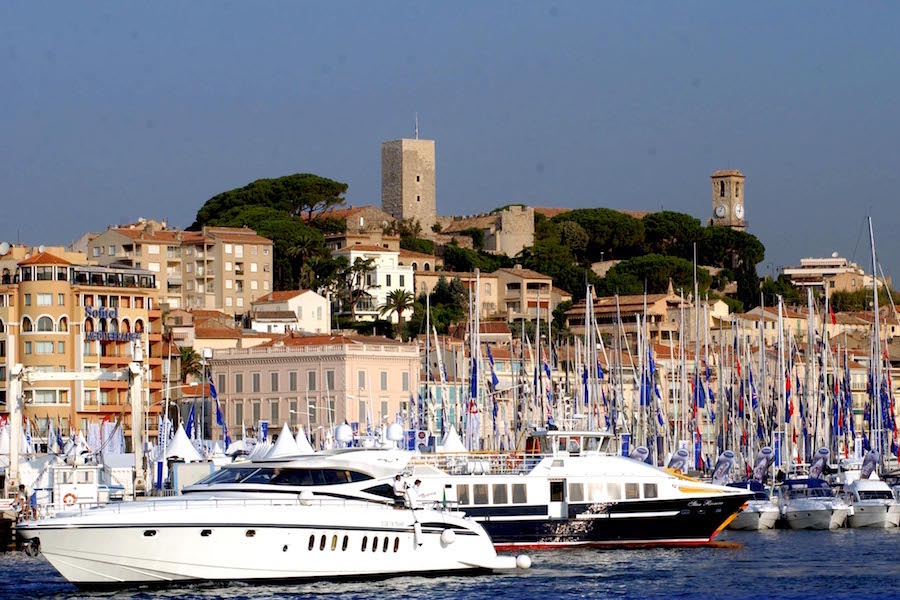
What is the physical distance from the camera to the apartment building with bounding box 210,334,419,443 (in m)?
104

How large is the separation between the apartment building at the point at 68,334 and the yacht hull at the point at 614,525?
55.9 metres

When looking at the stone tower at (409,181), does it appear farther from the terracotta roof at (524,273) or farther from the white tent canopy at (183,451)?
the white tent canopy at (183,451)

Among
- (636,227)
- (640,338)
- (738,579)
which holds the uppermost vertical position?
(636,227)

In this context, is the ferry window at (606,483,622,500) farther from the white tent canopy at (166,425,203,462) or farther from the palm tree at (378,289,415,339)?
the palm tree at (378,289,415,339)

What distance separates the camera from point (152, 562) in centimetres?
3747

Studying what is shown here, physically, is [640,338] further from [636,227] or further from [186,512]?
[636,227]

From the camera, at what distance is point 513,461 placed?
49688 millimetres

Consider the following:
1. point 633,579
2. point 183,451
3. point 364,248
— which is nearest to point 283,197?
point 364,248

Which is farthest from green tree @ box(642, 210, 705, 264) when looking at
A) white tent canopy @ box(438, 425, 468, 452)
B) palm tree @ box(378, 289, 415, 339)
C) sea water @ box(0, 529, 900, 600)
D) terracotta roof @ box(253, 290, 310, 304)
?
sea water @ box(0, 529, 900, 600)

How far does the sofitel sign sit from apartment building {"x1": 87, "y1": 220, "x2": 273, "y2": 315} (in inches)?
1218

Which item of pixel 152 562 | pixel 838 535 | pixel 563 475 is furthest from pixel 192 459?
pixel 152 562

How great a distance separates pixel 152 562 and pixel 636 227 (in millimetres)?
151430

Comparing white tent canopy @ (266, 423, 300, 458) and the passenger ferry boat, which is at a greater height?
white tent canopy @ (266, 423, 300, 458)

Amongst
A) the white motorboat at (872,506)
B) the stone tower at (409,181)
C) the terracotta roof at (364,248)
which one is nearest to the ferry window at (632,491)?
the white motorboat at (872,506)
